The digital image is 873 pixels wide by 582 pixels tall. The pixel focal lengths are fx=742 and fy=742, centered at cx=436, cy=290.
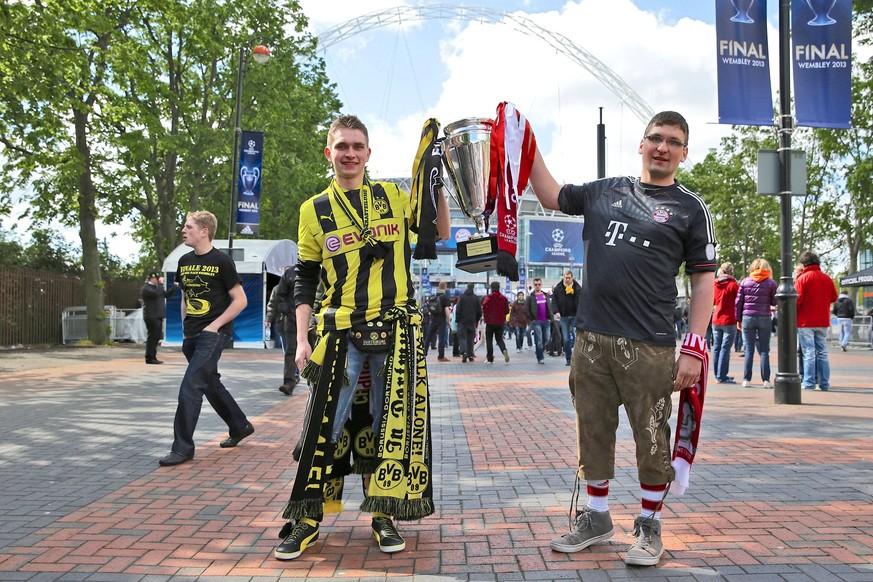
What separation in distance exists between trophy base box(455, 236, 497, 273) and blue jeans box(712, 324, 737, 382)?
9153 millimetres

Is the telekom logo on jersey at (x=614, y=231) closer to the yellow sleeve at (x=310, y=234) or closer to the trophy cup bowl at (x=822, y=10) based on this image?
the yellow sleeve at (x=310, y=234)

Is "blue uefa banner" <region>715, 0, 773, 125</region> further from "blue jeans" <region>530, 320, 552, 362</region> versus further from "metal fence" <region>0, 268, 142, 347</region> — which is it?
"metal fence" <region>0, 268, 142, 347</region>

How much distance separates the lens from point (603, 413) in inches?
137

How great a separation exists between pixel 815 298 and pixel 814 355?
84cm

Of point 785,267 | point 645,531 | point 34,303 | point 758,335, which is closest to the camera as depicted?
point 645,531

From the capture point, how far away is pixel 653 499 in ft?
11.3

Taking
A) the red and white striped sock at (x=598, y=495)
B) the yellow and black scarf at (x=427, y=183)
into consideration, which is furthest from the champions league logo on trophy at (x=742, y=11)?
the red and white striped sock at (x=598, y=495)

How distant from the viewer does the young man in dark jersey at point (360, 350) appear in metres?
3.44

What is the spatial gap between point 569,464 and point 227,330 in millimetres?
2964

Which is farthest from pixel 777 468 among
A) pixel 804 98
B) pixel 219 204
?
pixel 219 204

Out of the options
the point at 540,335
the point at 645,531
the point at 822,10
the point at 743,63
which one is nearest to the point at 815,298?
the point at 743,63

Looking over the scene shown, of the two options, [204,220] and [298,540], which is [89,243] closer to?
[204,220]

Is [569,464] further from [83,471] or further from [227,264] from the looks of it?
[83,471]

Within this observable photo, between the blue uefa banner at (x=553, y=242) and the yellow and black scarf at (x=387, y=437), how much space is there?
58.1 meters
